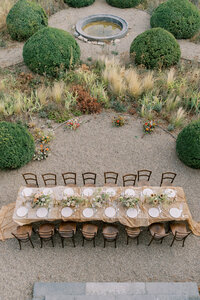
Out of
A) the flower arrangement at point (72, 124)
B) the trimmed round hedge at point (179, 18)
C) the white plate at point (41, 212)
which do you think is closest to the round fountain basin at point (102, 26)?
the trimmed round hedge at point (179, 18)

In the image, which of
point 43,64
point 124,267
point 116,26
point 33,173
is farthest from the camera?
point 116,26

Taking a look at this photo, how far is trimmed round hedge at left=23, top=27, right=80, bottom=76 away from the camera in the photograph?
10711mm

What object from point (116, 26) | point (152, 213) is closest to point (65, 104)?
point (152, 213)

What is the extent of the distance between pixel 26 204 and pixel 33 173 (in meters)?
1.70

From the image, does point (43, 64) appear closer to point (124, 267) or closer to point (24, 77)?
point (24, 77)

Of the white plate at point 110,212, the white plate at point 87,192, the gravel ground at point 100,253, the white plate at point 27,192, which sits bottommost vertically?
the gravel ground at point 100,253

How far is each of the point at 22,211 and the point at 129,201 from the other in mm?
2618

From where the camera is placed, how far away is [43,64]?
1080cm

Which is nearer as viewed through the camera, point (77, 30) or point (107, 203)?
point (107, 203)

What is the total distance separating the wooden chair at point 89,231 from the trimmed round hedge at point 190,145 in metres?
3.47

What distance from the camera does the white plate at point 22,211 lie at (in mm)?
6637

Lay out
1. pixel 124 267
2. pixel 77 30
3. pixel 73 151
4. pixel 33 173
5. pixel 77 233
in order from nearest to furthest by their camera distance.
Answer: pixel 124 267
pixel 77 233
pixel 33 173
pixel 73 151
pixel 77 30

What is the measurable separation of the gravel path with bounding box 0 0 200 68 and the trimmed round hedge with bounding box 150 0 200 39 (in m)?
0.63

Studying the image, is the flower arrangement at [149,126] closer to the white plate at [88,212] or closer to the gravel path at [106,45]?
the white plate at [88,212]
